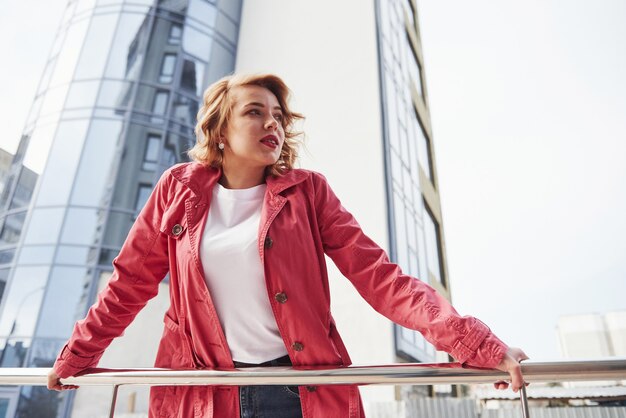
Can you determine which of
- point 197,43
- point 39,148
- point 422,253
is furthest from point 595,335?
point 39,148

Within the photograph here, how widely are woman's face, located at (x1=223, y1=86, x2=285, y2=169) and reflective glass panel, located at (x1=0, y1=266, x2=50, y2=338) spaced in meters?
6.94

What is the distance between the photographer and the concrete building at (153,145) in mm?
6926

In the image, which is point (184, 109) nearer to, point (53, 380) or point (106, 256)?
point (106, 256)

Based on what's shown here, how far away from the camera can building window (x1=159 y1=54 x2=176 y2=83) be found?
29.4 feet

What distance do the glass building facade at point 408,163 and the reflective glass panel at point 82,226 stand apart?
4861 millimetres

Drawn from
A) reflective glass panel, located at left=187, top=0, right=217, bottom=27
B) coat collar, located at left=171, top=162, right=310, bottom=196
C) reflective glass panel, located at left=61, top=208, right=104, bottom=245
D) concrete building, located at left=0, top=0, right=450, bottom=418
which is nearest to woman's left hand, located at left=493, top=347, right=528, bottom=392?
coat collar, located at left=171, top=162, right=310, bottom=196

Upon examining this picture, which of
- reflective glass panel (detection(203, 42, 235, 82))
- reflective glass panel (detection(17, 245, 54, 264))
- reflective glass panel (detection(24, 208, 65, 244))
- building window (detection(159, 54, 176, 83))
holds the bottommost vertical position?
reflective glass panel (detection(17, 245, 54, 264))

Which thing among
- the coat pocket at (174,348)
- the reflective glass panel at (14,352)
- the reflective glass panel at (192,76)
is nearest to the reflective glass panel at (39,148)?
the reflective glass panel at (192,76)

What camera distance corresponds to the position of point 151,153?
27.5ft

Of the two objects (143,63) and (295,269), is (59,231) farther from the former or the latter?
(295,269)

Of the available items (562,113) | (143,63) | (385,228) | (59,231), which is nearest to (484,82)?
(562,113)

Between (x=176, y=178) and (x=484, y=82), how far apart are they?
1252 centimetres

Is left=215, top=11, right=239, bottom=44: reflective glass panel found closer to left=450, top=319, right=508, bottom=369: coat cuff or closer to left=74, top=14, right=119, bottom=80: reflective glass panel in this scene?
left=74, top=14, right=119, bottom=80: reflective glass panel

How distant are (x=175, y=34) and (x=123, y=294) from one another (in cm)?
924
